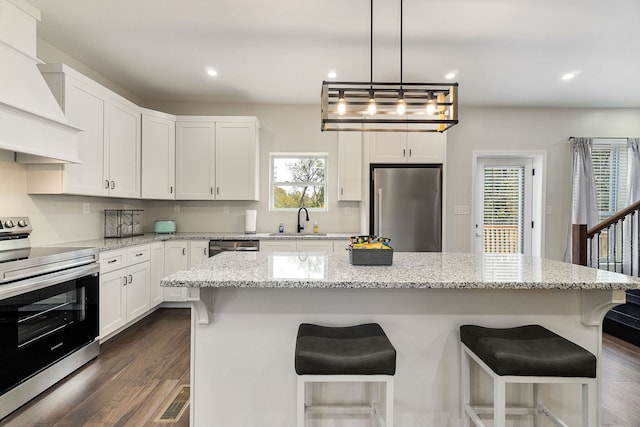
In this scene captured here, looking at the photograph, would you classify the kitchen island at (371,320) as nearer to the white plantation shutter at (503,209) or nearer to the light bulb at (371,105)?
the light bulb at (371,105)

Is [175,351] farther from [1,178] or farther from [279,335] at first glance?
[1,178]

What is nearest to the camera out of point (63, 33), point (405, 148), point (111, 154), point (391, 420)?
point (391, 420)

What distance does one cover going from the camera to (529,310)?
1755mm

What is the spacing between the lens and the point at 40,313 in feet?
7.21

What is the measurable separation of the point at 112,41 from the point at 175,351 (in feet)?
9.47

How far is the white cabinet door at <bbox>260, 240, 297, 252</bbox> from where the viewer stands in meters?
3.94

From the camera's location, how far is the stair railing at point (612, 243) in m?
3.45

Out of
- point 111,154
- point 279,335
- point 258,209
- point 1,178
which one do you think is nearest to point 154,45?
point 111,154

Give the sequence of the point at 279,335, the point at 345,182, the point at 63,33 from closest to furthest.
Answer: the point at 279,335 → the point at 63,33 → the point at 345,182

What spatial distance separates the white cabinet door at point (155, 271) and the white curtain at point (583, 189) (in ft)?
18.1

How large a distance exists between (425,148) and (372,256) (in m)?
2.74

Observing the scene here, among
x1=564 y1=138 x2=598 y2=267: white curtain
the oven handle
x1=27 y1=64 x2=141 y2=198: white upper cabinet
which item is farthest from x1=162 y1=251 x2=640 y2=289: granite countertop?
x1=564 y1=138 x2=598 y2=267: white curtain

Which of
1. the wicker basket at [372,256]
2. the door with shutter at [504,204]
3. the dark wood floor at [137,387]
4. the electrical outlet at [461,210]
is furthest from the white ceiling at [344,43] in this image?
the dark wood floor at [137,387]

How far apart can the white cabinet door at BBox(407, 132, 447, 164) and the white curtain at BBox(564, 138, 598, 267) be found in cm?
209
